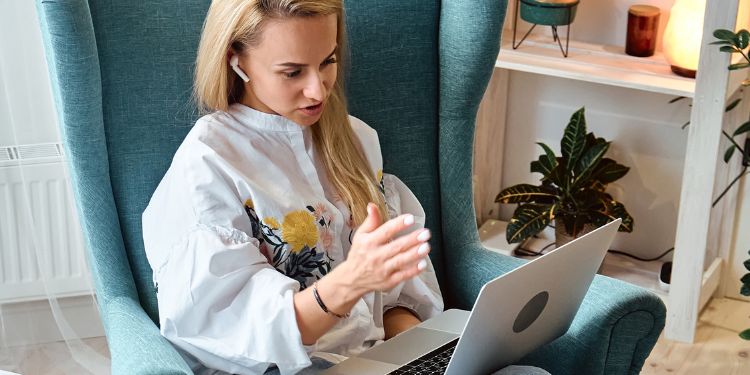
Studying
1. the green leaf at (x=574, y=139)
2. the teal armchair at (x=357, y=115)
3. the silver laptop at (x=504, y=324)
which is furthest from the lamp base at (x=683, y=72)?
the silver laptop at (x=504, y=324)

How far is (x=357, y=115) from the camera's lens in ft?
6.20

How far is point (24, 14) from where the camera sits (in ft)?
7.24

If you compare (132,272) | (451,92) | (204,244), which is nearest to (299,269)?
(204,244)

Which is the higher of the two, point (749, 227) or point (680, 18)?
point (680, 18)

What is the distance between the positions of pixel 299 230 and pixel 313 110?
18 centimetres

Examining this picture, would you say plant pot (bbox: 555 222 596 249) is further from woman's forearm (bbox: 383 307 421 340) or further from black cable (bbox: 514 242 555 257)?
woman's forearm (bbox: 383 307 421 340)

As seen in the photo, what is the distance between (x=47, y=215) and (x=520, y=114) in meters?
1.31

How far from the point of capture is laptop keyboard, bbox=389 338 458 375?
154 cm

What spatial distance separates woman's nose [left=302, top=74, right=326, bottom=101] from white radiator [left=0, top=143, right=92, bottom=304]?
99cm

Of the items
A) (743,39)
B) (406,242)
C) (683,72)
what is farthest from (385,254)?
(683,72)

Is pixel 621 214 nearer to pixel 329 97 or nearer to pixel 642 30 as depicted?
pixel 642 30

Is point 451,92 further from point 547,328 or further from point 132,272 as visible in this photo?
point 132,272

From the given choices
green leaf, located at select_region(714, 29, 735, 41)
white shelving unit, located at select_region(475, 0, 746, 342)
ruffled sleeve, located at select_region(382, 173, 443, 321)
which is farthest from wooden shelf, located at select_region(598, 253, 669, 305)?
ruffled sleeve, located at select_region(382, 173, 443, 321)

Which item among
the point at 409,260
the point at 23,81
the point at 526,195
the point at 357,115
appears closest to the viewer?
the point at 409,260
